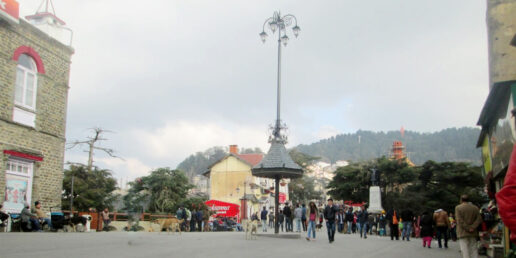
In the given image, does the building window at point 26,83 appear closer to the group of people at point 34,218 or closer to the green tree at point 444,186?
the group of people at point 34,218

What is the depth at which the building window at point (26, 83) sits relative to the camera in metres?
22.2

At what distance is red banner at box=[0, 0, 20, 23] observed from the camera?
20.5m

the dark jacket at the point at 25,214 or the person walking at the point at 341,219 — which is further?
the person walking at the point at 341,219

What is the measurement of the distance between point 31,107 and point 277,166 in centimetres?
1185

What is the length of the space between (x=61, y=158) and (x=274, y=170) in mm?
11451

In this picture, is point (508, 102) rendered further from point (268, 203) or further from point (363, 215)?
point (268, 203)

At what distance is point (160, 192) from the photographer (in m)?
49.7

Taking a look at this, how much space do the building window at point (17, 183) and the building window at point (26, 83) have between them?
8.72ft

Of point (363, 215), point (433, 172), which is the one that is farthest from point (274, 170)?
point (433, 172)

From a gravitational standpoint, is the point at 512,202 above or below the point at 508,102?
A: below

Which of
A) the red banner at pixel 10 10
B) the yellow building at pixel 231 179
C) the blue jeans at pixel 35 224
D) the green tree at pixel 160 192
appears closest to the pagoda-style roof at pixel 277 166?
the blue jeans at pixel 35 224

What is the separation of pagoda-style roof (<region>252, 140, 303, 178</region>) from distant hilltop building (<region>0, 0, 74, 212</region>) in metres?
10.3

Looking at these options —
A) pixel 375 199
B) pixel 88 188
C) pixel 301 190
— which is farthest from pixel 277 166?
pixel 301 190

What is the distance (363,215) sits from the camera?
26.2 meters
